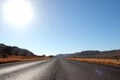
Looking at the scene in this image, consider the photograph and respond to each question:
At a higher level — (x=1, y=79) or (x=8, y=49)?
(x=8, y=49)

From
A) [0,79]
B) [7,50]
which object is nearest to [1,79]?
[0,79]

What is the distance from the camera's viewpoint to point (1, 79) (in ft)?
35.1

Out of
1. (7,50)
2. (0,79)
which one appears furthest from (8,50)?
(0,79)

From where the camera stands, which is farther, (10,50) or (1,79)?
(10,50)

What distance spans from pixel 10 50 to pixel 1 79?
168 meters

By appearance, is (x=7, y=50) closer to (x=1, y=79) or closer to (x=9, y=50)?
(x=9, y=50)

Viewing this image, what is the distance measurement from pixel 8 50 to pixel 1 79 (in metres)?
164

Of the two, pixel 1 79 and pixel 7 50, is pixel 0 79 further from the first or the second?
pixel 7 50

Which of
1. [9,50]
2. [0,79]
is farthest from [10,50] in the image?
[0,79]

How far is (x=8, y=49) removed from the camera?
563 feet

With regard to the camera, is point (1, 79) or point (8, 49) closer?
point (1, 79)

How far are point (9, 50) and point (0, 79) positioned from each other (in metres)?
166

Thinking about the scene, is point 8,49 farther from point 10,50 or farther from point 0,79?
point 0,79

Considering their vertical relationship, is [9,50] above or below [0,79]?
above
